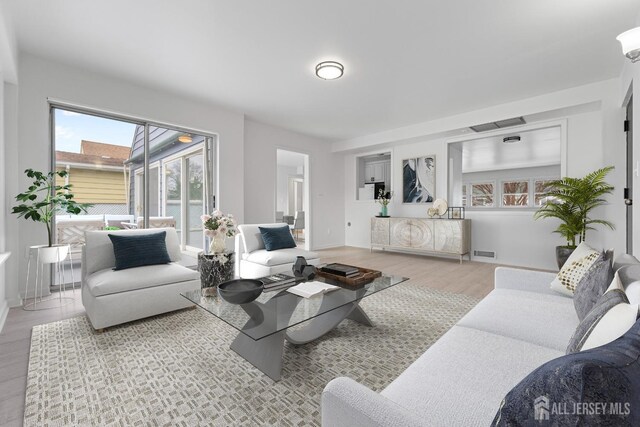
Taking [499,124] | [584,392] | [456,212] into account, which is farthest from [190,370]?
[499,124]

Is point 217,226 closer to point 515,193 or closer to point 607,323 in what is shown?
point 607,323

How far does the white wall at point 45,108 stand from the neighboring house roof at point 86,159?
19 cm

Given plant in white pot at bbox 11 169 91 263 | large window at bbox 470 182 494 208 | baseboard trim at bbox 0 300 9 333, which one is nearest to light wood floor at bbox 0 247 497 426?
baseboard trim at bbox 0 300 9 333

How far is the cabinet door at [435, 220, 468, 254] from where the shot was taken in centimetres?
518

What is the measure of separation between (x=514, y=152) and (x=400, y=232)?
178 inches

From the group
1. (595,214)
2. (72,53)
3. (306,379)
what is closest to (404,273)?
(595,214)

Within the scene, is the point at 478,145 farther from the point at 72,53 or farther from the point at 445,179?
the point at 72,53

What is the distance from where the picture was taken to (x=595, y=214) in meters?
4.05

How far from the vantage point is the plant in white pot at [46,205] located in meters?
2.84

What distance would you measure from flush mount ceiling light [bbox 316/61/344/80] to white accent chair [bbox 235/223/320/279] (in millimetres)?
2245

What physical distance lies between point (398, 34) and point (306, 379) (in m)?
3.05

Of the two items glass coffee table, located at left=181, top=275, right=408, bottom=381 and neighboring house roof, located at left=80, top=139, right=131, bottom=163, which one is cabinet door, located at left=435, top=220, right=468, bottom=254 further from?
neighboring house roof, located at left=80, top=139, right=131, bottom=163

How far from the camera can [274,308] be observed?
1.80 metres

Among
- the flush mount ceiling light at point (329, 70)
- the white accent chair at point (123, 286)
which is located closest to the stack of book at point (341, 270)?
the white accent chair at point (123, 286)
